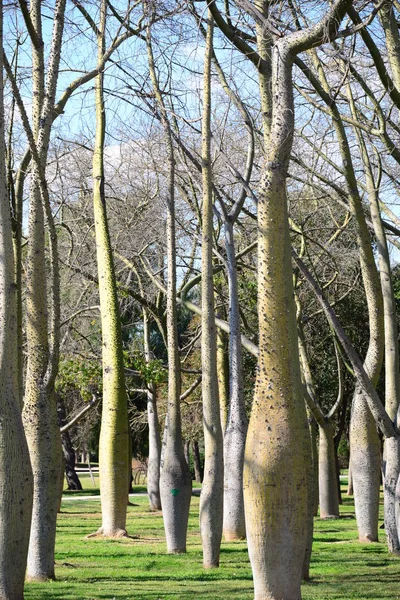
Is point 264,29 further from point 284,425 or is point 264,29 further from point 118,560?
point 118,560

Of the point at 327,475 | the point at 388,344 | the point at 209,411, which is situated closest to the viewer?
the point at 209,411

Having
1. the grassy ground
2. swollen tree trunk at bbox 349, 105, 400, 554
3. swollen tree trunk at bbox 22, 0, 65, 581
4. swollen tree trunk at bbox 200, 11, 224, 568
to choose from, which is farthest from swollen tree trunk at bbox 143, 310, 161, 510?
swollen tree trunk at bbox 22, 0, 65, 581

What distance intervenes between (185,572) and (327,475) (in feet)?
41.5

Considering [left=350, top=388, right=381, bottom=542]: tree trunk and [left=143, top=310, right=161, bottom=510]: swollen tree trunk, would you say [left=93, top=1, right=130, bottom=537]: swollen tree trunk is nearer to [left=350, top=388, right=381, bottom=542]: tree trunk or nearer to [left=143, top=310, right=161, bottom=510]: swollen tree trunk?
[left=350, top=388, right=381, bottom=542]: tree trunk

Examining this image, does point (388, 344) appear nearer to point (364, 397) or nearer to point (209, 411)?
point (364, 397)

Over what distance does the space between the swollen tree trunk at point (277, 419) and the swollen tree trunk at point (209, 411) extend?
15.2ft

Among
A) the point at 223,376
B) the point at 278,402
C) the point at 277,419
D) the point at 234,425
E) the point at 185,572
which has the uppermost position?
the point at 223,376

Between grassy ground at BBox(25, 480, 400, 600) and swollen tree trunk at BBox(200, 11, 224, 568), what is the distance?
471mm

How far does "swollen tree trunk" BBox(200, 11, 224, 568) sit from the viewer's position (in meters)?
12.5

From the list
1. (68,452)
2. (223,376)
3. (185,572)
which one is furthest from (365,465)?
(68,452)

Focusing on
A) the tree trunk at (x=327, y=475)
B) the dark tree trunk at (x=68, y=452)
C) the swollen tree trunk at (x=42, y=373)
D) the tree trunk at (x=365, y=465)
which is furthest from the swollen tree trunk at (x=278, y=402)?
the dark tree trunk at (x=68, y=452)

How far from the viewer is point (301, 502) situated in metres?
7.73

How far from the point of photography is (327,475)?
2459cm

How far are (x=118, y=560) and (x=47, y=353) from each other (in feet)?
14.7
